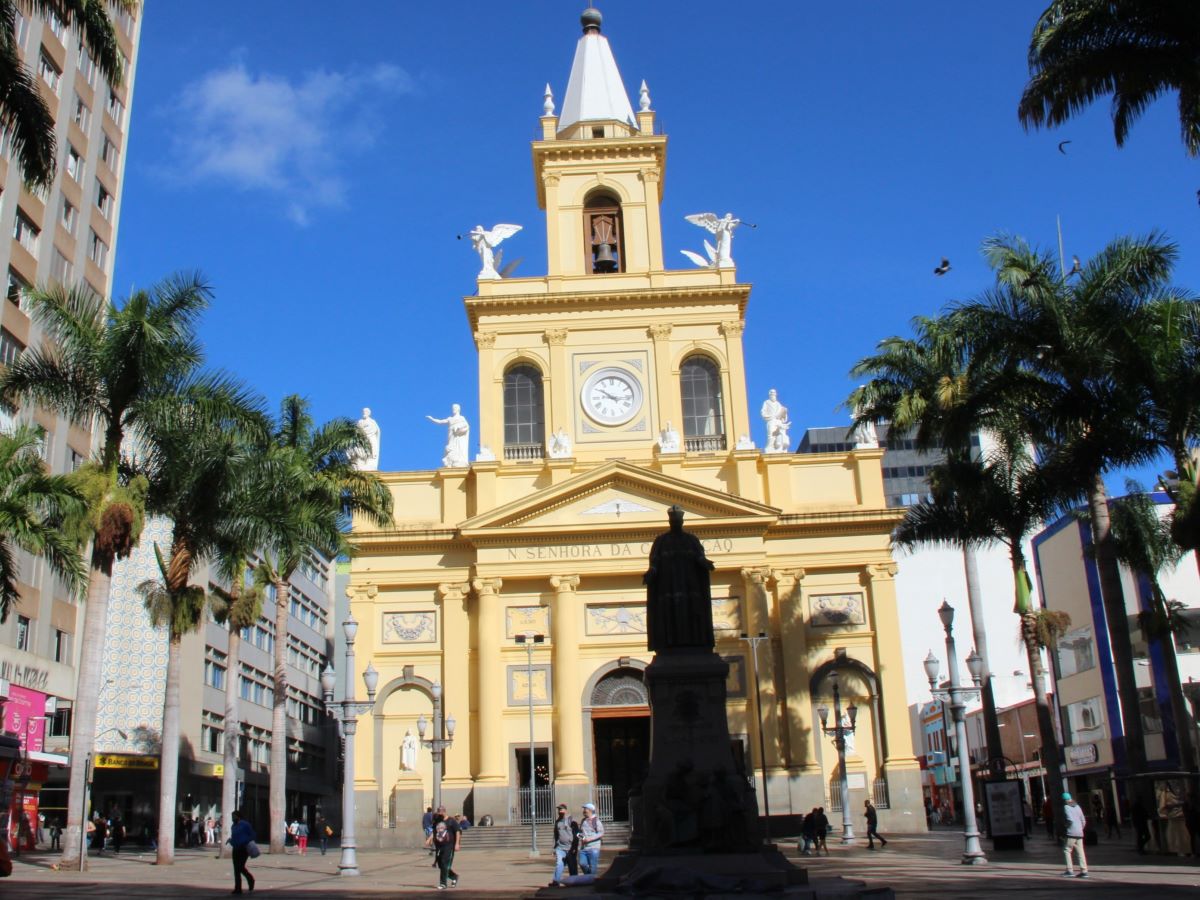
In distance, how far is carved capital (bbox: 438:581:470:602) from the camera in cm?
3984

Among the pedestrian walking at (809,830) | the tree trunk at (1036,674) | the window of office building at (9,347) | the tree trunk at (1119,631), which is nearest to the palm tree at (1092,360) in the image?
the tree trunk at (1119,631)

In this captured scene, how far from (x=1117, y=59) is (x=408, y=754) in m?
29.2

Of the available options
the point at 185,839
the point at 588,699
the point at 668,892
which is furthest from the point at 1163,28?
the point at 185,839

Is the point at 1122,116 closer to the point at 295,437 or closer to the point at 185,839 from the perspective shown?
the point at 295,437

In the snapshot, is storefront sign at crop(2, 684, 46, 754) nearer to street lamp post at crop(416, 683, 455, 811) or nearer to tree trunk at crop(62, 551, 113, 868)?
tree trunk at crop(62, 551, 113, 868)

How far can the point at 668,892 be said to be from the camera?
12586mm

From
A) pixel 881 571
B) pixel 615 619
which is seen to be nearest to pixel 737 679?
pixel 615 619

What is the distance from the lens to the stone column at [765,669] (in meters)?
37.5

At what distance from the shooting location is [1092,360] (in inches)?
896

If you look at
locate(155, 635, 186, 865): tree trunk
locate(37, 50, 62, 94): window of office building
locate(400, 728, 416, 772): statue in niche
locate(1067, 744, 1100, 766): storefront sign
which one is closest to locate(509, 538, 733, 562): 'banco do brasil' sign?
locate(400, 728, 416, 772): statue in niche

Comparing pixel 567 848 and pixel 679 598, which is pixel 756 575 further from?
pixel 679 598

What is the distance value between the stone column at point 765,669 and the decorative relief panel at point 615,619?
3.57 m

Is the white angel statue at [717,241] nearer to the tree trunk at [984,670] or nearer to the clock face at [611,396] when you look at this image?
the clock face at [611,396]

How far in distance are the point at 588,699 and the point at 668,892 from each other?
85.7 feet
